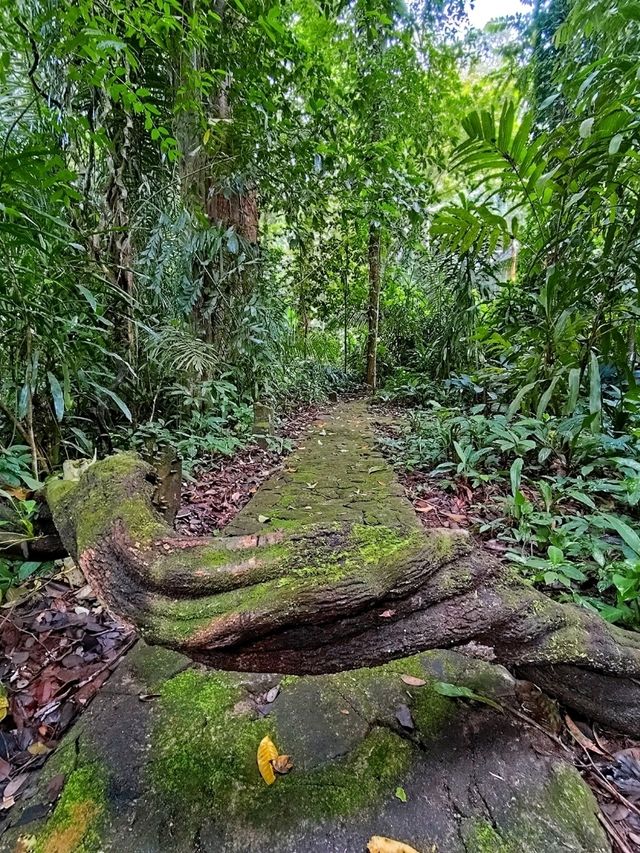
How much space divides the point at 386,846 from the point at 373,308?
717 centimetres

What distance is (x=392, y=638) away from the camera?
100 centimetres

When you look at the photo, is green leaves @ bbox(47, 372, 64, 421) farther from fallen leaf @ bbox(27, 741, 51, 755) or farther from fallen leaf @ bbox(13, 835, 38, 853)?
fallen leaf @ bbox(13, 835, 38, 853)

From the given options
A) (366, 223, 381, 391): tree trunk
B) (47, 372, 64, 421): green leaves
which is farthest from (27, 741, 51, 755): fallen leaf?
(366, 223, 381, 391): tree trunk

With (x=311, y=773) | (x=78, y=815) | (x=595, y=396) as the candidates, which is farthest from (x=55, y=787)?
(x=595, y=396)

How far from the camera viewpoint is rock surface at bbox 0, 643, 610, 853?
2.83 feet

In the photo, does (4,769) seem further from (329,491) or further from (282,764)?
(329,491)

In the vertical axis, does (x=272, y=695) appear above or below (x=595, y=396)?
below

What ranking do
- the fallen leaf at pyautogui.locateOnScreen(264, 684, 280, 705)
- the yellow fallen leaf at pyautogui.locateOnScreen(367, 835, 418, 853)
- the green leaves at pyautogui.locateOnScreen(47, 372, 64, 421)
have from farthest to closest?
the green leaves at pyautogui.locateOnScreen(47, 372, 64, 421) → the fallen leaf at pyautogui.locateOnScreen(264, 684, 280, 705) → the yellow fallen leaf at pyautogui.locateOnScreen(367, 835, 418, 853)

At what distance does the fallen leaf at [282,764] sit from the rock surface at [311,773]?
0.05 feet

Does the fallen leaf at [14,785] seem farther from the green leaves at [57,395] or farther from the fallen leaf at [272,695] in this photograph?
the green leaves at [57,395]

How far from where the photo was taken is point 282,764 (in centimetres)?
101

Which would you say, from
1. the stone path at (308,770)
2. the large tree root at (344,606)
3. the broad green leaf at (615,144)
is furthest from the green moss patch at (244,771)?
the broad green leaf at (615,144)

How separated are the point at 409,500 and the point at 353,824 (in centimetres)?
189

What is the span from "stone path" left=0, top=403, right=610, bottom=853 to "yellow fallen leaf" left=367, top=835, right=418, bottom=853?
2 cm
